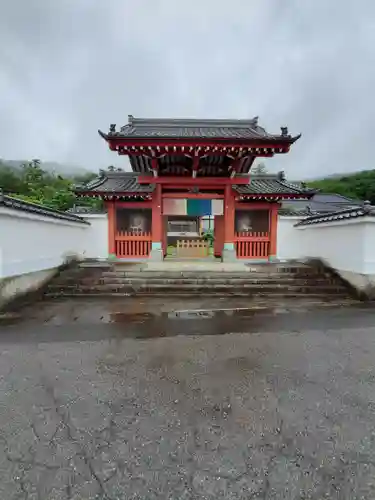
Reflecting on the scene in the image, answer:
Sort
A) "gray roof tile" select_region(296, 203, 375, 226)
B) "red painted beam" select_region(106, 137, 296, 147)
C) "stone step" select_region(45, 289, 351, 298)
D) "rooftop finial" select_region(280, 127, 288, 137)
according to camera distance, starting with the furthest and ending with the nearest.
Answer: "rooftop finial" select_region(280, 127, 288, 137), "red painted beam" select_region(106, 137, 296, 147), "stone step" select_region(45, 289, 351, 298), "gray roof tile" select_region(296, 203, 375, 226)

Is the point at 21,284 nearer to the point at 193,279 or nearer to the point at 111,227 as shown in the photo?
the point at 193,279

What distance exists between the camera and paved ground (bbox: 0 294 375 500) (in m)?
1.69

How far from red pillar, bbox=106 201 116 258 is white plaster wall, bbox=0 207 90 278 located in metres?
1.48

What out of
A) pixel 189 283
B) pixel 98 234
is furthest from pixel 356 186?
pixel 189 283

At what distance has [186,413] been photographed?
2.38 metres

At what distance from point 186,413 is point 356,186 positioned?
64240 millimetres

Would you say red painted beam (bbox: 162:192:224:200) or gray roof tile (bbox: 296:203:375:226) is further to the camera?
red painted beam (bbox: 162:192:224:200)

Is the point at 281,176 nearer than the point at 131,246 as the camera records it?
No

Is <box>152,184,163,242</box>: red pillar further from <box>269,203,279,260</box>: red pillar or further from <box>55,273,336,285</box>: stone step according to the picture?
<box>269,203,279,260</box>: red pillar

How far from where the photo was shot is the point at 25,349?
148 inches

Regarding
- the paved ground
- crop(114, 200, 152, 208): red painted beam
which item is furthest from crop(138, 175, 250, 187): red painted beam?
the paved ground

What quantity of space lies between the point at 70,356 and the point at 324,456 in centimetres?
280

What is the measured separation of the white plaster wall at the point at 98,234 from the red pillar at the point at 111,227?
0.29 m

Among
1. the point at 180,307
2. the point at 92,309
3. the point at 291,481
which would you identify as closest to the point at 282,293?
the point at 180,307
